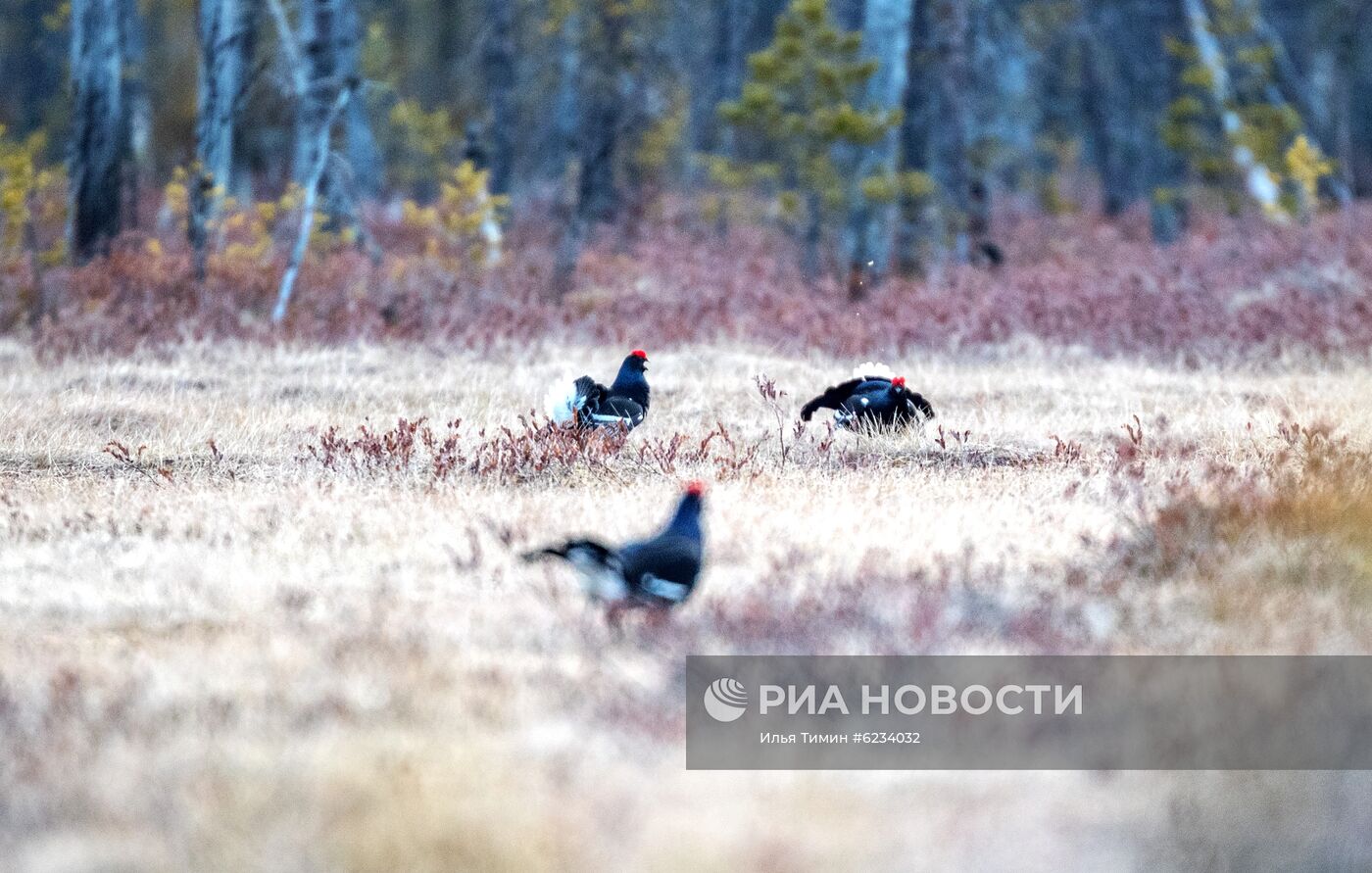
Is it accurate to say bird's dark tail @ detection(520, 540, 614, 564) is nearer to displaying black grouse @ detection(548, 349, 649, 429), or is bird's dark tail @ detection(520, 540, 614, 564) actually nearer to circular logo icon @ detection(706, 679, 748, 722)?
circular logo icon @ detection(706, 679, 748, 722)

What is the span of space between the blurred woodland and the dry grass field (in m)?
5.39

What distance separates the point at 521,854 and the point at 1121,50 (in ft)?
98.0

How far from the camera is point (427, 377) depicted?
11.5m

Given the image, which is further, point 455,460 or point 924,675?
point 455,460

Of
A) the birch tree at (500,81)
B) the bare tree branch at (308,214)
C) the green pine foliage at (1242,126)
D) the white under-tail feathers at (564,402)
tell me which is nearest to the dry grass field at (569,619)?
the white under-tail feathers at (564,402)

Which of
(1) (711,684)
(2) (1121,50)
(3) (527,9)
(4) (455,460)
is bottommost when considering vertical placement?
(1) (711,684)

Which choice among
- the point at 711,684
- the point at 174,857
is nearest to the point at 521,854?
the point at 174,857

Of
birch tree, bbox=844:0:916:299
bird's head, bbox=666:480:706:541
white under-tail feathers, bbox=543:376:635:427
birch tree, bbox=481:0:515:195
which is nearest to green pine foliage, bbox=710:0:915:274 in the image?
birch tree, bbox=844:0:916:299

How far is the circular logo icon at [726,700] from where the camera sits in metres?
4.38

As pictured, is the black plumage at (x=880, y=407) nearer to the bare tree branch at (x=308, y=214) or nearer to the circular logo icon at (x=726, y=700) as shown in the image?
the circular logo icon at (x=726, y=700)

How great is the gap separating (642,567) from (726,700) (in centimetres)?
73

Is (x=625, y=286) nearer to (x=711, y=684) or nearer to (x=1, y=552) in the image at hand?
(x=1, y=552)

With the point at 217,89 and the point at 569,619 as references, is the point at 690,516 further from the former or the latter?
the point at 217,89

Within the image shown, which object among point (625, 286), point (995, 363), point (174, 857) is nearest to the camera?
point (174, 857)
